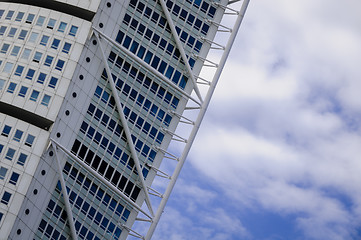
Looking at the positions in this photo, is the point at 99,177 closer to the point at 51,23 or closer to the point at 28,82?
the point at 28,82

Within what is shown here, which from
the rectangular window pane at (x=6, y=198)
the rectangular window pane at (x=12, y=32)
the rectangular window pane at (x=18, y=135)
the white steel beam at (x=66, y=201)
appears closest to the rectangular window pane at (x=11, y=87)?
the rectangular window pane at (x=18, y=135)

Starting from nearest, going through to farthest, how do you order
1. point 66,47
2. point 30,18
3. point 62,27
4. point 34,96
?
point 34,96
point 66,47
point 62,27
point 30,18

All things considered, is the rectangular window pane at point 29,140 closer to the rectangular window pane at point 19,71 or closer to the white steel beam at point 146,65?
the rectangular window pane at point 19,71

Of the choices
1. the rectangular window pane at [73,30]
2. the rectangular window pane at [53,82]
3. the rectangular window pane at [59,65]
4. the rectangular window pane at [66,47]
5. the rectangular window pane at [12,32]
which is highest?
the rectangular window pane at [73,30]

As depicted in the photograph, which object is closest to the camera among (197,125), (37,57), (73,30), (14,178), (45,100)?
(14,178)

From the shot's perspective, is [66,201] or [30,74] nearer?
[66,201]

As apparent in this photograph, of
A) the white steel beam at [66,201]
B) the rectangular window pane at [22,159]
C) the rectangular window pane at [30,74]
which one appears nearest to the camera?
the rectangular window pane at [22,159]

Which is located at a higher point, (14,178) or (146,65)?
(146,65)

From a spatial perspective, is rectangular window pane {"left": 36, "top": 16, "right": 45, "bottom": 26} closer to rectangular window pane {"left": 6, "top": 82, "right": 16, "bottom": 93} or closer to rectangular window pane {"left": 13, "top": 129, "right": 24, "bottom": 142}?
rectangular window pane {"left": 6, "top": 82, "right": 16, "bottom": 93}

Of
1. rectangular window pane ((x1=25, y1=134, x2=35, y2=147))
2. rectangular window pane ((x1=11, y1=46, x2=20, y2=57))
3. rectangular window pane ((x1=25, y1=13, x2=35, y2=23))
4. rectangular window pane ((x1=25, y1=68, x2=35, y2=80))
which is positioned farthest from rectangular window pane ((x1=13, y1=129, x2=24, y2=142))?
rectangular window pane ((x1=25, y1=13, x2=35, y2=23))

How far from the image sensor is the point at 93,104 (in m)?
90.3

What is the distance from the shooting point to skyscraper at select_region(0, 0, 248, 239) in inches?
3346

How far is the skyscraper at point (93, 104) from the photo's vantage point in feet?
279

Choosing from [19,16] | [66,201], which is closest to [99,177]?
[66,201]
